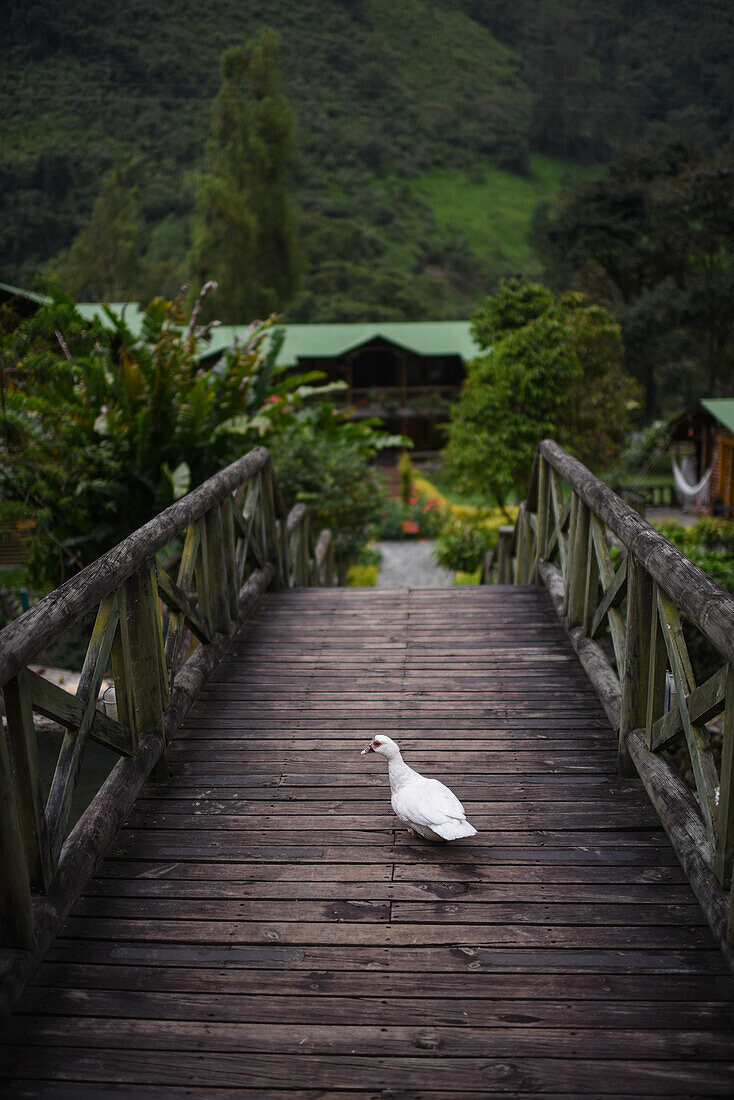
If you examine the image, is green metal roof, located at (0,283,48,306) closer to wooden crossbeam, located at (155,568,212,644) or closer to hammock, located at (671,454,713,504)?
wooden crossbeam, located at (155,568,212,644)

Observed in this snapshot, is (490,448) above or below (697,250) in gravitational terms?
below

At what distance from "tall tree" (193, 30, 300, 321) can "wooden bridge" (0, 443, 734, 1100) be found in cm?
4116

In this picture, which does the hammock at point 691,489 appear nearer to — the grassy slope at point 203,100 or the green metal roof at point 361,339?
the green metal roof at point 361,339

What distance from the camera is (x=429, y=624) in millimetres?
5305

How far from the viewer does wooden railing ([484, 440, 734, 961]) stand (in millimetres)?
2432

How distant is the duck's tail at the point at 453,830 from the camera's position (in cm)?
286

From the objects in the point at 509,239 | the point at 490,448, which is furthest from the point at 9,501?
the point at 509,239

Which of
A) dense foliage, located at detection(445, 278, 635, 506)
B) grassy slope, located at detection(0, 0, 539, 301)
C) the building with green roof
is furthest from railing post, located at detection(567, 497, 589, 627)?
grassy slope, located at detection(0, 0, 539, 301)

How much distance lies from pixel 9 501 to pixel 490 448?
41.4ft

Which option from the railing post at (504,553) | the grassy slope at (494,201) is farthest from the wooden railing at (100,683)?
the grassy slope at (494,201)

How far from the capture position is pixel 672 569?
9.29 ft

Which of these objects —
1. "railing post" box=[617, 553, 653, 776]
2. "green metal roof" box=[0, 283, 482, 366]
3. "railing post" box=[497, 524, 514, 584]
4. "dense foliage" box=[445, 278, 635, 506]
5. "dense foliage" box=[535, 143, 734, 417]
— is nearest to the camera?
"railing post" box=[617, 553, 653, 776]

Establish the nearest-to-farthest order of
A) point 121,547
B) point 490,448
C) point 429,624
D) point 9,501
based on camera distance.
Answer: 1. point 121,547
2. point 429,624
3. point 9,501
4. point 490,448

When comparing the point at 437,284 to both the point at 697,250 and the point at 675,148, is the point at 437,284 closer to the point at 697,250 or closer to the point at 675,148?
the point at 675,148
